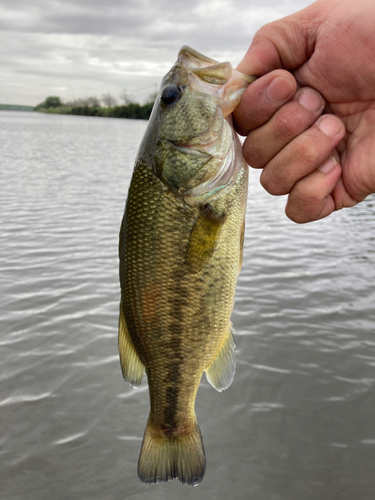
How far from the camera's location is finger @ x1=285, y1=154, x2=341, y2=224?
2.49 m

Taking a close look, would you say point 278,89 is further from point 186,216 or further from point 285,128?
point 186,216

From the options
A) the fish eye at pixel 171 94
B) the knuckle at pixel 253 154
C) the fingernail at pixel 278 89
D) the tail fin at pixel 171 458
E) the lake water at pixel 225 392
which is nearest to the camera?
the fingernail at pixel 278 89

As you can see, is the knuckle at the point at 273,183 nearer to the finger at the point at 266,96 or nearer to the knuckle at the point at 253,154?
the knuckle at the point at 253,154

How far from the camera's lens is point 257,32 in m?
2.50

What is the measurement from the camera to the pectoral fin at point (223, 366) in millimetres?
2660

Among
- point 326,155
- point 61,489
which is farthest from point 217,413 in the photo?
point 326,155

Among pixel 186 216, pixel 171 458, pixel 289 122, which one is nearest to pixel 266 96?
pixel 289 122

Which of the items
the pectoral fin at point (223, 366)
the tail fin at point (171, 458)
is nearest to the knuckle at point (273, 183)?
the pectoral fin at point (223, 366)

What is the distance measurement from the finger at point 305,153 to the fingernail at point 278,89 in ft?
0.74

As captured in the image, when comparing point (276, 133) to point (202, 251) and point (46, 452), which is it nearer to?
point (202, 251)

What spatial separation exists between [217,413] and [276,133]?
3.50 metres

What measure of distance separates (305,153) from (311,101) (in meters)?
0.26

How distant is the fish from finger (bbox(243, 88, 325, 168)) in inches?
5.7

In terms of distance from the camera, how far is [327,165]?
2.51m
